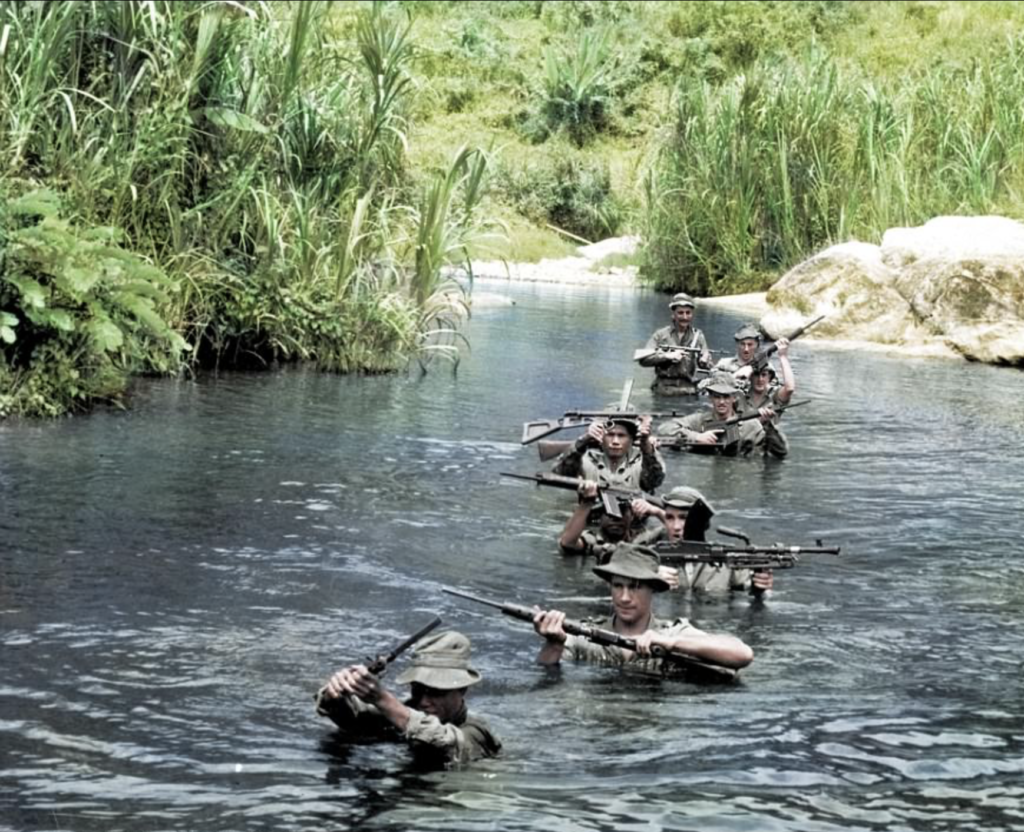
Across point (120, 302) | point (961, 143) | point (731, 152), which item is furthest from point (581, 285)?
point (120, 302)

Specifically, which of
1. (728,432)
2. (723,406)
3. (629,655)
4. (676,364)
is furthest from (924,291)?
(629,655)

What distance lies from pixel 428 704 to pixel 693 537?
3804mm

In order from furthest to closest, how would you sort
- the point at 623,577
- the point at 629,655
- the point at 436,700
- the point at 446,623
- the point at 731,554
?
the point at 731,554, the point at 446,623, the point at 629,655, the point at 623,577, the point at 436,700

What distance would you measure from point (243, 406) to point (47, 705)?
8458 mm

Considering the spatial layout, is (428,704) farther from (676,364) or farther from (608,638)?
(676,364)

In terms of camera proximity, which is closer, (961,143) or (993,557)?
(993,557)

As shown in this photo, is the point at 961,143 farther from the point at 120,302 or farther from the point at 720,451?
the point at 120,302

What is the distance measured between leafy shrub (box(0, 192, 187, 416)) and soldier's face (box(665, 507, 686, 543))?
18.3 ft

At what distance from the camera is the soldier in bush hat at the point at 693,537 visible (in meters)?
10.2

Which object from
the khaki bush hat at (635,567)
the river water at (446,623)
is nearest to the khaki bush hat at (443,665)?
the river water at (446,623)

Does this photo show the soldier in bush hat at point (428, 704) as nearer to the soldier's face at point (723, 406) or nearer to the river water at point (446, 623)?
the river water at point (446, 623)

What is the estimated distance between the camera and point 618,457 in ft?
37.2

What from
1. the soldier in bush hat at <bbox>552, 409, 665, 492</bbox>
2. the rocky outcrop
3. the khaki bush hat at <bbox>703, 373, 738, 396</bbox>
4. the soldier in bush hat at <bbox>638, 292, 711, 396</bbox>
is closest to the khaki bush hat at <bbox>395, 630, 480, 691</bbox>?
the soldier in bush hat at <bbox>552, 409, 665, 492</bbox>

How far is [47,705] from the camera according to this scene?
7539 millimetres
